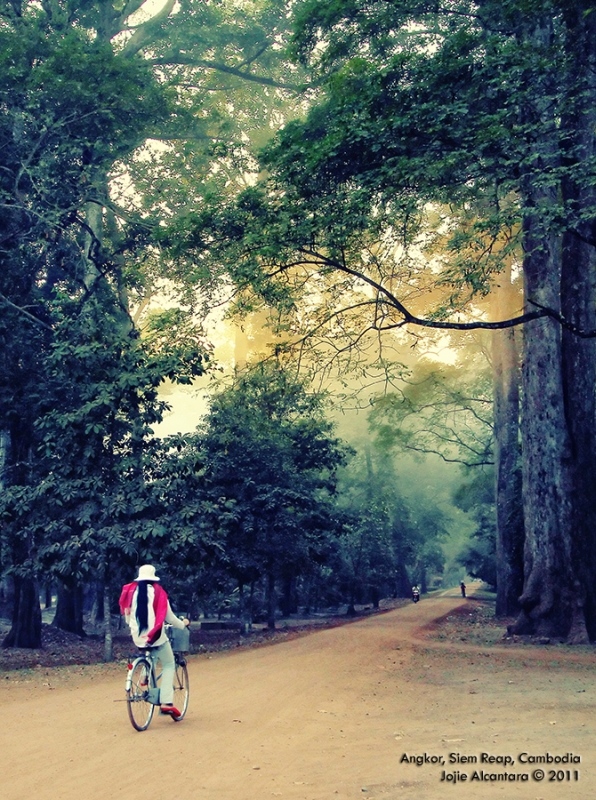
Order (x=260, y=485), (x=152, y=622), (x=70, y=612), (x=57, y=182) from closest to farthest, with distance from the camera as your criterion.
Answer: (x=152, y=622) < (x=57, y=182) < (x=260, y=485) < (x=70, y=612)

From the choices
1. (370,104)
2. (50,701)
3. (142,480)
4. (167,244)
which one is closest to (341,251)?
(370,104)

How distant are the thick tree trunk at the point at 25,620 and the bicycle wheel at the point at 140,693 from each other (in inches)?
531

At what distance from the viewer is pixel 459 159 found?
12.6 m

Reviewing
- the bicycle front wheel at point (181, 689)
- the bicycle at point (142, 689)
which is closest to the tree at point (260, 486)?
the bicycle front wheel at point (181, 689)

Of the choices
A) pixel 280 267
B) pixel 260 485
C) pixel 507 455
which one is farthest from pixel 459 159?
pixel 507 455

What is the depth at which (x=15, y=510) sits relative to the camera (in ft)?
55.2

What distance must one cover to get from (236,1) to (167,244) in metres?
18.8

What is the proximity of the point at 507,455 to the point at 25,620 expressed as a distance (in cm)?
1559

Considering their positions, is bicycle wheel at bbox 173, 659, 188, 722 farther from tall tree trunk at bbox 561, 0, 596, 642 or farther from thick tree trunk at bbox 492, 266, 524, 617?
thick tree trunk at bbox 492, 266, 524, 617

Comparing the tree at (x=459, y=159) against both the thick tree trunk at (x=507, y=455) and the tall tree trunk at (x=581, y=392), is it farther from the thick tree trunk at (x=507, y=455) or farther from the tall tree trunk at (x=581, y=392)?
the thick tree trunk at (x=507, y=455)

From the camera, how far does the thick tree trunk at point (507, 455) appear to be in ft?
83.4

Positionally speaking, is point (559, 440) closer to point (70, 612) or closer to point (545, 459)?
point (545, 459)

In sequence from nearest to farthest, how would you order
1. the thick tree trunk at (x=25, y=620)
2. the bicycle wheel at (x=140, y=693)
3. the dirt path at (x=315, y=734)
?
1. the dirt path at (x=315, y=734)
2. the bicycle wheel at (x=140, y=693)
3. the thick tree trunk at (x=25, y=620)

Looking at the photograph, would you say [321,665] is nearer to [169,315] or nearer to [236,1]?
[169,315]
